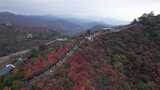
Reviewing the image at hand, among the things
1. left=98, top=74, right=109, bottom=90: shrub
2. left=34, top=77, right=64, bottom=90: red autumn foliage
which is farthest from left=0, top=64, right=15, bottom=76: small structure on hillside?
left=98, top=74, right=109, bottom=90: shrub

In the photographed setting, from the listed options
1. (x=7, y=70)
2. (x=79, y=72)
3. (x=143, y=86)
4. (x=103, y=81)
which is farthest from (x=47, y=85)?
(x=143, y=86)

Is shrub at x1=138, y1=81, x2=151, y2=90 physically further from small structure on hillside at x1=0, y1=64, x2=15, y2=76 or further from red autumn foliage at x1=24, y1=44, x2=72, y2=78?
small structure on hillside at x1=0, y1=64, x2=15, y2=76

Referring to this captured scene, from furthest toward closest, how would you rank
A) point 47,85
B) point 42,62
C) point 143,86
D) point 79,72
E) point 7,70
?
point 42,62 < point 7,70 < point 143,86 < point 79,72 < point 47,85

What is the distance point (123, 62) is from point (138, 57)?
4.12 metres

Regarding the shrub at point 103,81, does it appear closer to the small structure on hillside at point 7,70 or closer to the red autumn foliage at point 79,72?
the red autumn foliage at point 79,72

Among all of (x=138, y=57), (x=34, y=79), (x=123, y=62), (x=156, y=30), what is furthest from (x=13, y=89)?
(x=156, y=30)

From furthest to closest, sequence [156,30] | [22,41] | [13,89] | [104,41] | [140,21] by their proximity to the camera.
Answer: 1. [22,41]
2. [140,21]
3. [156,30]
4. [104,41]
5. [13,89]

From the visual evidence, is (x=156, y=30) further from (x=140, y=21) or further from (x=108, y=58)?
(x=108, y=58)

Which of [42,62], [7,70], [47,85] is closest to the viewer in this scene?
[47,85]

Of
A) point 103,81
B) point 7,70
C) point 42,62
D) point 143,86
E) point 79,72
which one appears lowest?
point 143,86

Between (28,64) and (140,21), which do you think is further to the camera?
(140,21)

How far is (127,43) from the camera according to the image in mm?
66125

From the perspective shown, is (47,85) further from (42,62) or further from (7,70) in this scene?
(7,70)

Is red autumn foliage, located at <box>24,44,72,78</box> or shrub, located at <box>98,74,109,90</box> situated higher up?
red autumn foliage, located at <box>24,44,72,78</box>
